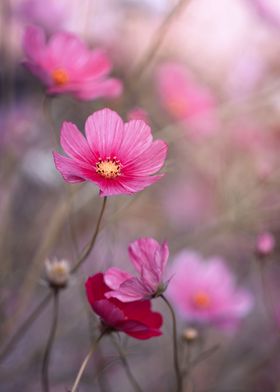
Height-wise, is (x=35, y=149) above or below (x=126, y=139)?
above

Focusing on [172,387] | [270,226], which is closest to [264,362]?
[172,387]

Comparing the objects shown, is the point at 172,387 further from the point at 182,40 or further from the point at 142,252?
the point at 182,40

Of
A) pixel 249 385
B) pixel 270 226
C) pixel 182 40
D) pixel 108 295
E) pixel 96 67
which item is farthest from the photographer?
pixel 182 40

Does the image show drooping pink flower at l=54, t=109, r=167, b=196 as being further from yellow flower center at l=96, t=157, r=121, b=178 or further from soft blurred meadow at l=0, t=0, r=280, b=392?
soft blurred meadow at l=0, t=0, r=280, b=392

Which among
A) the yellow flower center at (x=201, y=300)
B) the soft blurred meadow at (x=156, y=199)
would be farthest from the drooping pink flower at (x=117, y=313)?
the yellow flower center at (x=201, y=300)

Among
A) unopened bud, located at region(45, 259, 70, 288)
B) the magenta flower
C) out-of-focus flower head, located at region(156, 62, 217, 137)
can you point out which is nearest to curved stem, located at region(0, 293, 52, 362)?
unopened bud, located at region(45, 259, 70, 288)
